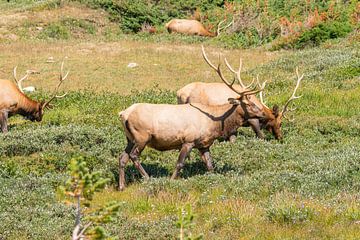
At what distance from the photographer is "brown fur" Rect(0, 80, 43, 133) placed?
16.5 m

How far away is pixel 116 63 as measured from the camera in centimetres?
2745

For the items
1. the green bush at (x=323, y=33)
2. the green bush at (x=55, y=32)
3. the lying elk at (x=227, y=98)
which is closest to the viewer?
the lying elk at (x=227, y=98)

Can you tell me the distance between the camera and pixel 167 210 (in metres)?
9.46

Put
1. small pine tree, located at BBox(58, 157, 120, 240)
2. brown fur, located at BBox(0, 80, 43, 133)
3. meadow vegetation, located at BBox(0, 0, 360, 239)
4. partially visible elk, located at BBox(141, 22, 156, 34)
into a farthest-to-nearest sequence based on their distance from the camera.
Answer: partially visible elk, located at BBox(141, 22, 156, 34)
brown fur, located at BBox(0, 80, 43, 133)
meadow vegetation, located at BBox(0, 0, 360, 239)
small pine tree, located at BBox(58, 157, 120, 240)

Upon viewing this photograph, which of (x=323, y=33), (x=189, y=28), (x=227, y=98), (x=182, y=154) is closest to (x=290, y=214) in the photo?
(x=182, y=154)

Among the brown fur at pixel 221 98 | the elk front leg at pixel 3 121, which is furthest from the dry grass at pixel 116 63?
the brown fur at pixel 221 98

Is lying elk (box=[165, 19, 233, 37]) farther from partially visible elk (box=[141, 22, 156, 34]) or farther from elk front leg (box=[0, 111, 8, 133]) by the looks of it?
elk front leg (box=[0, 111, 8, 133])

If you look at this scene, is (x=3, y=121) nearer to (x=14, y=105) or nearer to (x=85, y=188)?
(x=14, y=105)

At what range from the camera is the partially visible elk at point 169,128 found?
37.9 ft

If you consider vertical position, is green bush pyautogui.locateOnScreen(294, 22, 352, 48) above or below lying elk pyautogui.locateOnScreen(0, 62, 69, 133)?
below

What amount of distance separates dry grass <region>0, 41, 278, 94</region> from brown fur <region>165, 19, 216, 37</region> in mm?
4391

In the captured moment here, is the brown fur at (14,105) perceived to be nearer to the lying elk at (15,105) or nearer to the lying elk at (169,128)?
the lying elk at (15,105)

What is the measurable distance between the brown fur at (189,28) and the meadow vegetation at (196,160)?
839cm

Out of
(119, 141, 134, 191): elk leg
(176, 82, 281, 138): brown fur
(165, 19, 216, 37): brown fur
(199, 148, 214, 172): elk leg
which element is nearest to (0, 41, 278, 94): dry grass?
(165, 19, 216, 37): brown fur
